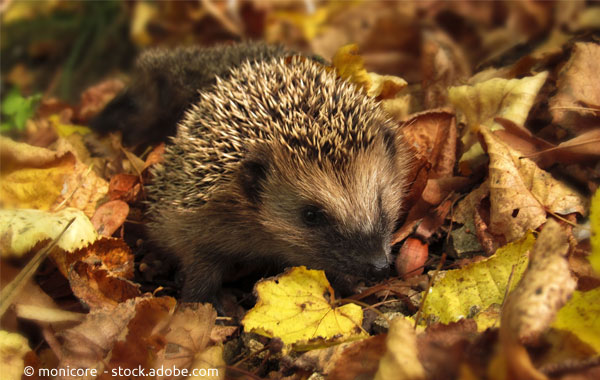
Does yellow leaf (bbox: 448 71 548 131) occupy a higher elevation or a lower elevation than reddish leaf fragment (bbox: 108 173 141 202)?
higher

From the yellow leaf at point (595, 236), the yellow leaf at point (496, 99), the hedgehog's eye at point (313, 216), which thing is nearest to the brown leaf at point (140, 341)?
the hedgehog's eye at point (313, 216)

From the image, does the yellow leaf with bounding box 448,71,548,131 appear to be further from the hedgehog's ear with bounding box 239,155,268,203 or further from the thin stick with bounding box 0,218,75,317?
the thin stick with bounding box 0,218,75,317

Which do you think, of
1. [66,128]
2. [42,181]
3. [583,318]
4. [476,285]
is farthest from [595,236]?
[66,128]

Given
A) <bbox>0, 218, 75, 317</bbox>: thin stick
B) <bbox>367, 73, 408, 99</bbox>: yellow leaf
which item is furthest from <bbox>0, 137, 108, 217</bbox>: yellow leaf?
<bbox>367, 73, 408, 99</bbox>: yellow leaf

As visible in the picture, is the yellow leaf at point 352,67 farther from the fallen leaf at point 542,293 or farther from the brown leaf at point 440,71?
the fallen leaf at point 542,293

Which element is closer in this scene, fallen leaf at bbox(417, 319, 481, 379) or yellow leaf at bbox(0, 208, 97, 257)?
fallen leaf at bbox(417, 319, 481, 379)
